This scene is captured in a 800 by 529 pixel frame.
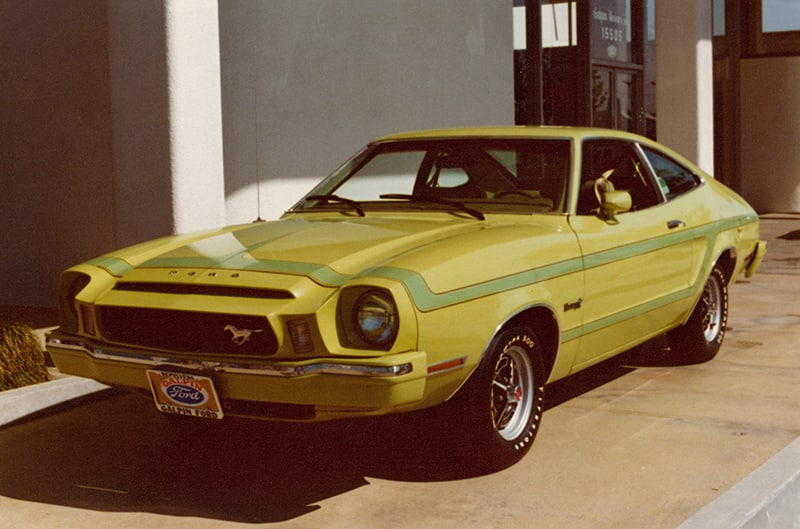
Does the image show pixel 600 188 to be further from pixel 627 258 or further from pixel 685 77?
pixel 685 77

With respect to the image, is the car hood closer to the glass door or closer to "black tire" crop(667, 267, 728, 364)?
"black tire" crop(667, 267, 728, 364)

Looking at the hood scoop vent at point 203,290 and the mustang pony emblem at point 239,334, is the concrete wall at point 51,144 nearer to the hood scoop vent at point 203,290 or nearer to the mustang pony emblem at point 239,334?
the hood scoop vent at point 203,290

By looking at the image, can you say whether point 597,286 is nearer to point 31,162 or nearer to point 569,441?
point 569,441

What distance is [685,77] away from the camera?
50.0 ft

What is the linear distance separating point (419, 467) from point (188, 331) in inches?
49.0

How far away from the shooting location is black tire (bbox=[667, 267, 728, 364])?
7164 mm

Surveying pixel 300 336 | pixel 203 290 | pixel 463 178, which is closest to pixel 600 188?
pixel 463 178

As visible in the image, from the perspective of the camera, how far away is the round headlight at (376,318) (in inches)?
172

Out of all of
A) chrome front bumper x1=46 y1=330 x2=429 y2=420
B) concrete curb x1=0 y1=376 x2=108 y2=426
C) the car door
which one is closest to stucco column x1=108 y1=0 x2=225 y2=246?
concrete curb x1=0 y1=376 x2=108 y2=426

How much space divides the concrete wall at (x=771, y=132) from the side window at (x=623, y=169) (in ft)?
52.0

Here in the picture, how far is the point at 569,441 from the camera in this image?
5480 millimetres

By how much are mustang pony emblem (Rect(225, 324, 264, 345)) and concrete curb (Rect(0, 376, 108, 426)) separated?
6.96 feet

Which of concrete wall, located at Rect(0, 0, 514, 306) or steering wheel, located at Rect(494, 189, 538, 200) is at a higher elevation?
concrete wall, located at Rect(0, 0, 514, 306)

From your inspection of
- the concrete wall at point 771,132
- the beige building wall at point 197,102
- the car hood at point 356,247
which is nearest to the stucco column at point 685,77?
the beige building wall at point 197,102
